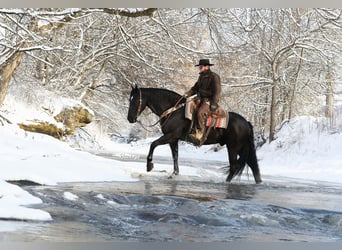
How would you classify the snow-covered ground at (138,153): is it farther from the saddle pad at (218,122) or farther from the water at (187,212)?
the saddle pad at (218,122)

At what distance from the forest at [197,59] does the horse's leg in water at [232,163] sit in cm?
27

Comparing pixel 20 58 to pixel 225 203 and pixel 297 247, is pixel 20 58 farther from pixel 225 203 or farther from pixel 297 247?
pixel 297 247

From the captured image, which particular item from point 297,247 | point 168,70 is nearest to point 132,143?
point 168,70

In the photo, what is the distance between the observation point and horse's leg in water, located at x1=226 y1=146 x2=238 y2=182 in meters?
4.04

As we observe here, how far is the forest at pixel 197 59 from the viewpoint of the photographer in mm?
4074

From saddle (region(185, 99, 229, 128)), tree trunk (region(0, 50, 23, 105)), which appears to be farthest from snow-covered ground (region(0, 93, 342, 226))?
saddle (region(185, 99, 229, 128))

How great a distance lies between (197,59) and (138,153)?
36.1 inches

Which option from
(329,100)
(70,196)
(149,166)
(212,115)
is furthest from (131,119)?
(329,100)

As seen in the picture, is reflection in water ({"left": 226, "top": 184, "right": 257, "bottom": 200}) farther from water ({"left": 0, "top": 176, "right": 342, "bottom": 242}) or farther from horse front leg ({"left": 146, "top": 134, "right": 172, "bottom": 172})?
horse front leg ({"left": 146, "top": 134, "right": 172, "bottom": 172})

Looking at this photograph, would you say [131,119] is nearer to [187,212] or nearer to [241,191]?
[187,212]

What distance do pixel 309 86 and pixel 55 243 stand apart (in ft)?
7.74

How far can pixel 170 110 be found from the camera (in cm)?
413

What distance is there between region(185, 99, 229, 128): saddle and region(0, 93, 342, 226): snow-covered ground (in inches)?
8.8

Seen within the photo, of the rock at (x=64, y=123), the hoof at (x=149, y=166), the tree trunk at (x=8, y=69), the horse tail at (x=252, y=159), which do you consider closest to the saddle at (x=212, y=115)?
the horse tail at (x=252, y=159)
